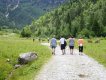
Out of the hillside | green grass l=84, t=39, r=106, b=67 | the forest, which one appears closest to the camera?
green grass l=84, t=39, r=106, b=67

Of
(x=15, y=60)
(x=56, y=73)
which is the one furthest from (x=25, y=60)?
(x=56, y=73)

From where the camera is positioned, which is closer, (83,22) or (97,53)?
(97,53)

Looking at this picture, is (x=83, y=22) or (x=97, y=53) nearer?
(x=97, y=53)

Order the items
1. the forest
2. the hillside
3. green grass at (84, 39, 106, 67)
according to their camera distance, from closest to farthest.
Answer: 1. green grass at (84, 39, 106, 67)
2. the forest
3. the hillside

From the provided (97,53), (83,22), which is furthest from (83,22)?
(97,53)

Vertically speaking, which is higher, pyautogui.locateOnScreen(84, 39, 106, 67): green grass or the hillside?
the hillside

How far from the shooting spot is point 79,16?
593 feet

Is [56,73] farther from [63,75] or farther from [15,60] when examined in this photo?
[15,60]

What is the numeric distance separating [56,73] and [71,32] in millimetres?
142650

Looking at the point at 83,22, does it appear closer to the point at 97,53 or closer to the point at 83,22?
the point at 83,22

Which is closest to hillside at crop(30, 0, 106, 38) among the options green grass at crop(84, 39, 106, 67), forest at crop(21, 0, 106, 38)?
forest at crop(21, 0, 106, 38)

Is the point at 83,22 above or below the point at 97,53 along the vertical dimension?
above

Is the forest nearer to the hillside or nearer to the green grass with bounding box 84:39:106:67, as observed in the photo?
the hillside

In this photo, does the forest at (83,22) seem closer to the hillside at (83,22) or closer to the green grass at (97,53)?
the hillside at (83,22)
